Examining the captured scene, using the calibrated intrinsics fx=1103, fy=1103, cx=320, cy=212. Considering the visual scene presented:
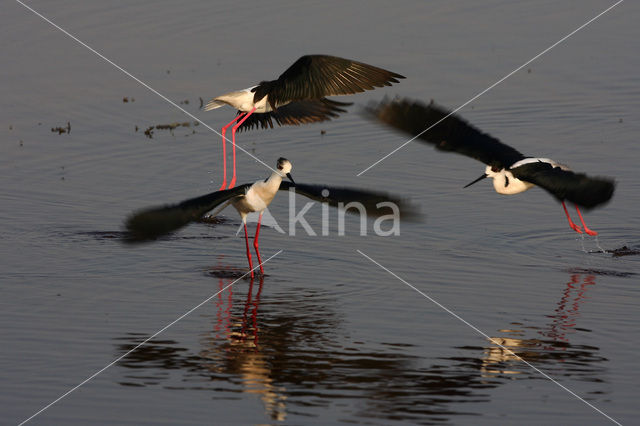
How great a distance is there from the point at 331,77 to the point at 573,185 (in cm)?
309

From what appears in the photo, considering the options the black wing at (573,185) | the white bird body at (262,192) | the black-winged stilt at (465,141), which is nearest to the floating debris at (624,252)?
the black-winged stilt at (465,141)

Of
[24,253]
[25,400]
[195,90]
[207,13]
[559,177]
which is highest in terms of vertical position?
[207,13]

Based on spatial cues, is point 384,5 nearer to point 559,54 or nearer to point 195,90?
point 559,54

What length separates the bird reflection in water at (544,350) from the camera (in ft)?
29.5

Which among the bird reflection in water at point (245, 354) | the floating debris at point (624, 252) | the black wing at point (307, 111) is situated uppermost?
the black wing at point (307, 111)

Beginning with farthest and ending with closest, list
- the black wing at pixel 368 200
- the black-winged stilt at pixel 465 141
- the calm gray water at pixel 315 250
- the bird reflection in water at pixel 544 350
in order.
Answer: the black-winged stilt at pixel 465 141, the black wing at pixel 368 200, the bird reflection in water at pixel 544 350, the calm gray water at pixel 315 250

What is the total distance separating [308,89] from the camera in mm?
12820

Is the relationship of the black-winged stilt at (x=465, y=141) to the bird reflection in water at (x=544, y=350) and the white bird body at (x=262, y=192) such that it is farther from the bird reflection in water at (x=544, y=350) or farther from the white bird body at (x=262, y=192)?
the bird reflection in water at (x=544, y=350)

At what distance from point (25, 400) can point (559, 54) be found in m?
16.7

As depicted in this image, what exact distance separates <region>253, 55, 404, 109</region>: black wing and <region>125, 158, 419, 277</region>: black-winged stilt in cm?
125

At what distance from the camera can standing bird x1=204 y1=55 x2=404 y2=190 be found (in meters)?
12.4

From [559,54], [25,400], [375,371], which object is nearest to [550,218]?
[375,371]

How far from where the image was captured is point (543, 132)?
58.2 feet

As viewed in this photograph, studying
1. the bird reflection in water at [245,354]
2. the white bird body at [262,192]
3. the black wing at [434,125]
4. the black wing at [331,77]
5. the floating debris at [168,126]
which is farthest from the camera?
the floating debris at [168,126]
